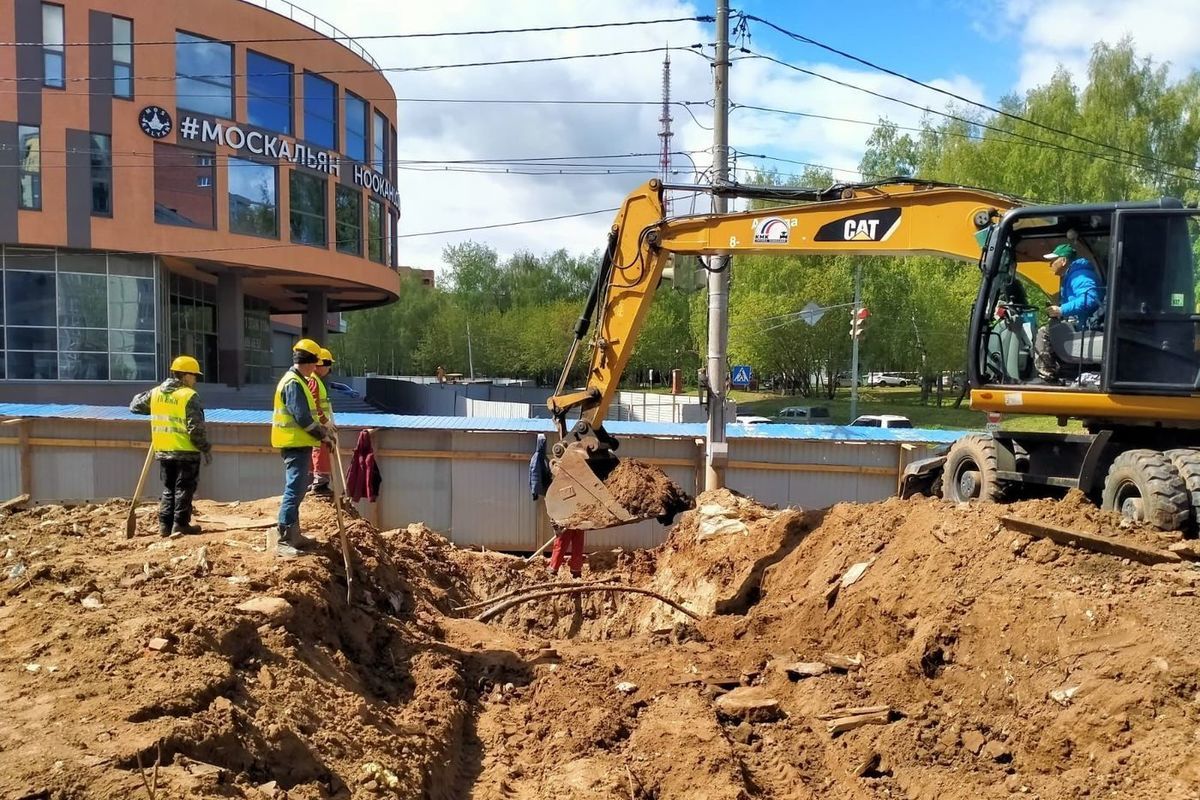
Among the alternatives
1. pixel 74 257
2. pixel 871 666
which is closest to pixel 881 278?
pixel 74 257

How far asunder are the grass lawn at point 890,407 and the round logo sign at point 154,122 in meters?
25.3

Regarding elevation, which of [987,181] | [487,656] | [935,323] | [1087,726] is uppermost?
[987,181]

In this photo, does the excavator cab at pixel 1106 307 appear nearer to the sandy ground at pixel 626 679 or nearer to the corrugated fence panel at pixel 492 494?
the sandy ground at pixel 626 679

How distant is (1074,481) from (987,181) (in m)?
30.4

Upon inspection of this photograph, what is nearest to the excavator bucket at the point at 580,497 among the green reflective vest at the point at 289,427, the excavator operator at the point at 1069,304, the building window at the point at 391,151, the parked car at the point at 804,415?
the green reflective vest at the point at 289,427

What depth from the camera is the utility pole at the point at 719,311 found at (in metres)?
10.5

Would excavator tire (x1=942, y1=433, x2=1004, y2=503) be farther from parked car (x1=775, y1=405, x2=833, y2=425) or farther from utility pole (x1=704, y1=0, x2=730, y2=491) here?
parked car (x1=775, y1=405, x2=833, y2=425)

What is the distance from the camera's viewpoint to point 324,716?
176 inches

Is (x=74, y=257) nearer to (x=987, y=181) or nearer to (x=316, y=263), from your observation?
(x=316, y=263)

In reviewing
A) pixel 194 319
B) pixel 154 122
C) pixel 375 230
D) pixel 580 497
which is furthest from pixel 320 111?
pixel 580 497

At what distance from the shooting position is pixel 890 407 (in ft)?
127

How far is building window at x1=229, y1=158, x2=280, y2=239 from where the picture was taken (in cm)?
2534

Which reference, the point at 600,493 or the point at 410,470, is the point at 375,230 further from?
the point at 600,493

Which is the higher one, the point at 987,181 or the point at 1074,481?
the point at 987,181
